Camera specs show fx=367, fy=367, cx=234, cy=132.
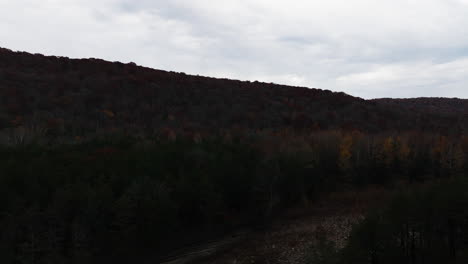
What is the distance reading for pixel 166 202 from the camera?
57.4 feet

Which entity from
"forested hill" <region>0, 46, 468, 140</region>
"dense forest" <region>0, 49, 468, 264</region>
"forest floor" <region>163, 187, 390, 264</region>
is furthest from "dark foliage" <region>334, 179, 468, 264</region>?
"forested hill" <region>0, 46, 468, 140</region>

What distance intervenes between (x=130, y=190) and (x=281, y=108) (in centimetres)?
2823

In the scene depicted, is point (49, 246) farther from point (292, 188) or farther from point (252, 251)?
point (292, 188)

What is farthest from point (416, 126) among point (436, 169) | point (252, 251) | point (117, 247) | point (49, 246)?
point (49, 246)

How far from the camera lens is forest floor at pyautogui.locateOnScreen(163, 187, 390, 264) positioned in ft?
57.4

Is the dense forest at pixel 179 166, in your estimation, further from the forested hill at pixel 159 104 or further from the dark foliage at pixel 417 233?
the forested hill at pixel 159 104

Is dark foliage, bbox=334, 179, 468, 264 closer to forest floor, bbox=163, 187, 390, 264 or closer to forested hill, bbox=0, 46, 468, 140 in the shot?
forest floor, bbox=163, 187, 390, 264

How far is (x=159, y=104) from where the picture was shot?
3856 cm

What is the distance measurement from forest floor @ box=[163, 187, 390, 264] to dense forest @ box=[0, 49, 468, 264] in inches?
43.4

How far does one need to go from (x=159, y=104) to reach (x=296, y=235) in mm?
23234

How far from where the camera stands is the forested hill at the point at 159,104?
104 feet

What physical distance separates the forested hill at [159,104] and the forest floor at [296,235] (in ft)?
36.2

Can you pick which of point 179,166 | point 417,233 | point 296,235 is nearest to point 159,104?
point 179,166

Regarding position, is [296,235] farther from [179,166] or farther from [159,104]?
[159,104]
